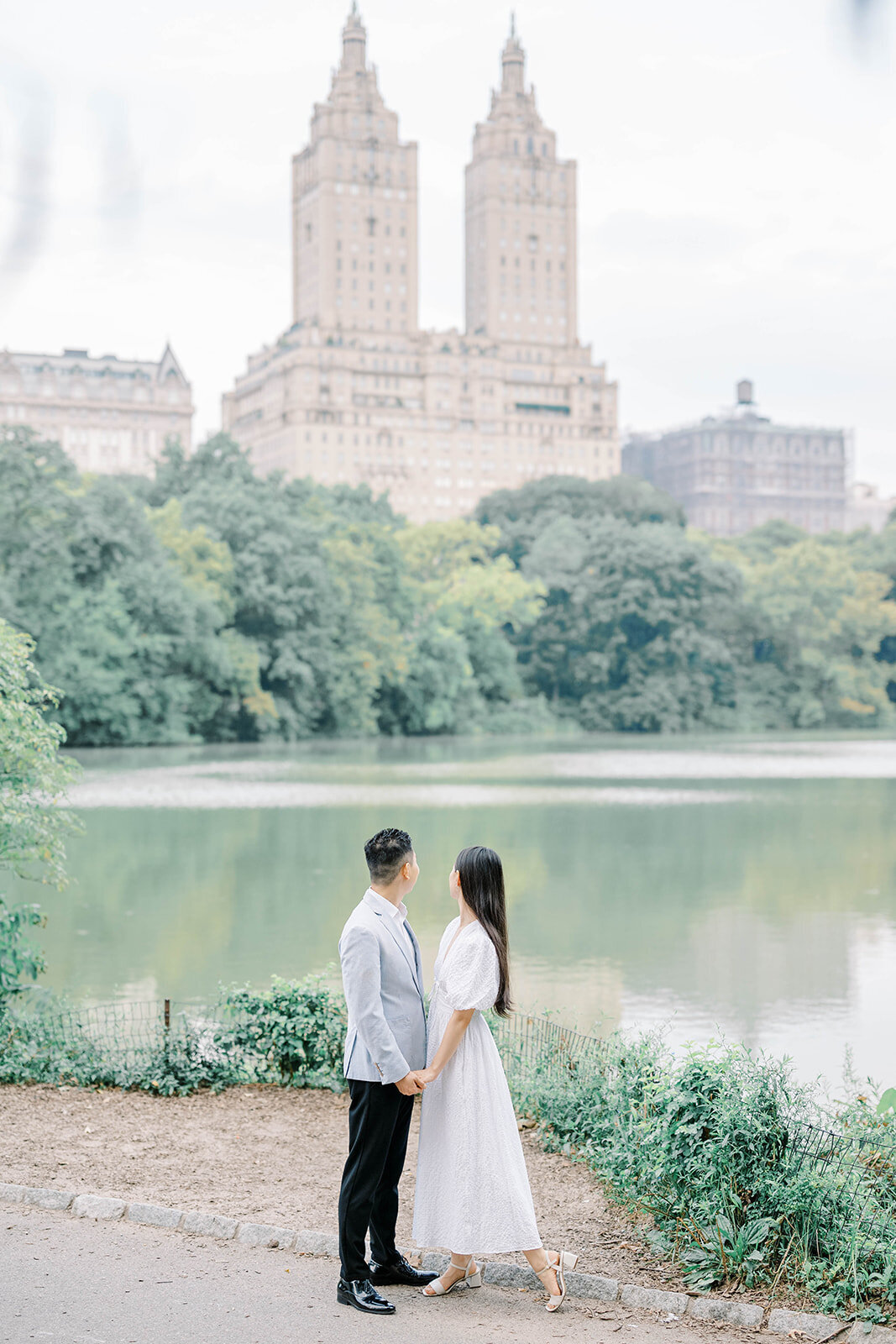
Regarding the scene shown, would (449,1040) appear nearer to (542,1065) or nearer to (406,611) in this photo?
(542,1065)

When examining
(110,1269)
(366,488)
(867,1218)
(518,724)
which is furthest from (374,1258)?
(366,488)

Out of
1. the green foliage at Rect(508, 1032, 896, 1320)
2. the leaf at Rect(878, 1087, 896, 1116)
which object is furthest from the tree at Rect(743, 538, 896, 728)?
the green foliage at Rect(508, 1032, 896, 1320)

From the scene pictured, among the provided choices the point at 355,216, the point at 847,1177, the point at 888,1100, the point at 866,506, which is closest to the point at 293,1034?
the point at 888,1100

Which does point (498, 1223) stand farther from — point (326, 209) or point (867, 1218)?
point (326, 209)

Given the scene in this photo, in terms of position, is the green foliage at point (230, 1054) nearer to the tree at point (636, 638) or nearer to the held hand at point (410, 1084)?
the held hand at point (410, 1084)

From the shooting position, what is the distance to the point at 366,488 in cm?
6406

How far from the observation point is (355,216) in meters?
125

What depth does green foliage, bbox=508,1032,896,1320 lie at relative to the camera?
4.30 meters

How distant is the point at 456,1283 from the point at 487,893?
1274mm

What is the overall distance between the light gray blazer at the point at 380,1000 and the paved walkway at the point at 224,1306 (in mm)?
687

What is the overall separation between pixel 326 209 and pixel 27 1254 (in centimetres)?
12795

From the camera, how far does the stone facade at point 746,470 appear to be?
140000mm

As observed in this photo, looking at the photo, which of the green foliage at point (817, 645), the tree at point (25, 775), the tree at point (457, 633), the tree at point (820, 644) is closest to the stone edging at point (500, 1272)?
the tree at point (25, 775)

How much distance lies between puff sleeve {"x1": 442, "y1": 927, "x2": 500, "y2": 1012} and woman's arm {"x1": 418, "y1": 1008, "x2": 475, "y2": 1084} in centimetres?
2
